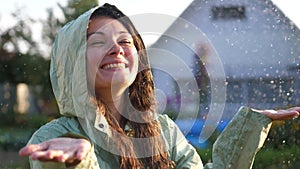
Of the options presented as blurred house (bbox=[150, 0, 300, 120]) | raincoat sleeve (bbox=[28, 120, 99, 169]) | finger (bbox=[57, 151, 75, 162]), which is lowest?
blurred house (bbox=[150, 0, 300, 120])

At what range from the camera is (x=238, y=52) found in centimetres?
1092

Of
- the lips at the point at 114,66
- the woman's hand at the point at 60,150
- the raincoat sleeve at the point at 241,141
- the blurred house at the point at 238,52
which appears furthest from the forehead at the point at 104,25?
the blurred house at the point at 238,52

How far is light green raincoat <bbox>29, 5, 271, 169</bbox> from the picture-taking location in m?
1.73

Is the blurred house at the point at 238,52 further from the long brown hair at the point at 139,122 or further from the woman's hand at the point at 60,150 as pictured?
the woman's hand at the point at 60,150

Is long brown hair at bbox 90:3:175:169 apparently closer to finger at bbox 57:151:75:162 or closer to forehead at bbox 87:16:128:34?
forehead at bbox 87:16:128:34

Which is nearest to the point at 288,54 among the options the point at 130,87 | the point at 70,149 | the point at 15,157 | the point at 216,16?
the point at 216,16

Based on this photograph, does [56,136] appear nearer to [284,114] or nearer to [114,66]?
[114,66]

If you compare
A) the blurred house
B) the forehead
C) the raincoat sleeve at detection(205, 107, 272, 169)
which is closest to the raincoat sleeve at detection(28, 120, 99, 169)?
the forehead

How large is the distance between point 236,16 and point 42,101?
113 inches

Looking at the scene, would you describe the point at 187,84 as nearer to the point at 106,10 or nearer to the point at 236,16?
the point at 106,10

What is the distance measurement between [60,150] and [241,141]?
1.64 feet

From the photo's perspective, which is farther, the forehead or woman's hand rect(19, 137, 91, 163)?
the forehead

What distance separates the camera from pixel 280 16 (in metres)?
11.1

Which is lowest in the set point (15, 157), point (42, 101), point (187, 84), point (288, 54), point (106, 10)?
point (42, 101)
